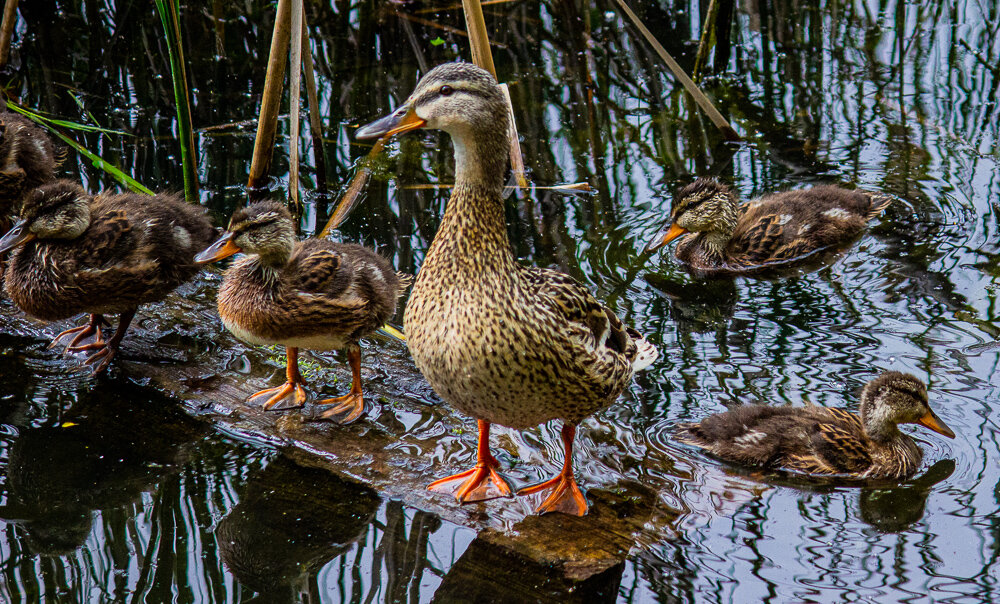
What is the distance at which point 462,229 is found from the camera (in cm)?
337

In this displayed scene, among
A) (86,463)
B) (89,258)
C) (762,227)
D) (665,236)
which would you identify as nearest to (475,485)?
(86,463)

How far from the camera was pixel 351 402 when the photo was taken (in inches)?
170

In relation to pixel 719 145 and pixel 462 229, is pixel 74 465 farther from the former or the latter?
pixel 719 145

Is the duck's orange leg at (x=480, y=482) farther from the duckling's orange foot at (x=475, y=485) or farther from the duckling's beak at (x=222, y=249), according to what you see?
the duckling's beak at (x=222, y=249)

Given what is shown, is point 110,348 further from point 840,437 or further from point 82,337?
point 840,437

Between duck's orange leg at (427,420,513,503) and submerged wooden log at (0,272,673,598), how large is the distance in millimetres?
41

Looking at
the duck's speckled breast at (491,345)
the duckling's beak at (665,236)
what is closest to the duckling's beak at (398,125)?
the duck's speckled breast at (491,345)

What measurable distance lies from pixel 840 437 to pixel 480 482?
1.48 m

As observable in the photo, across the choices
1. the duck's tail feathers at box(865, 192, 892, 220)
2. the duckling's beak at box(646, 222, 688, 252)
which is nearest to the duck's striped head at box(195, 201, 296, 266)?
the duckling's beak at box(646, 222, 688, 252)

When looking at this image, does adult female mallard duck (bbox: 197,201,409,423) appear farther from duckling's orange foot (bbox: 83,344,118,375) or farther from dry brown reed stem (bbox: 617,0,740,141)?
dry brown reed stem (bbox: 617,0,740,141)

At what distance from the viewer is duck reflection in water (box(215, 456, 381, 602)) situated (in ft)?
11.2

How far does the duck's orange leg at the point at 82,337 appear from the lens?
15.5ft

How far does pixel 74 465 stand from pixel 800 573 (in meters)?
2.76

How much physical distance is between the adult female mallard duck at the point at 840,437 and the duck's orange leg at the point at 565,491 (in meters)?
0.71
